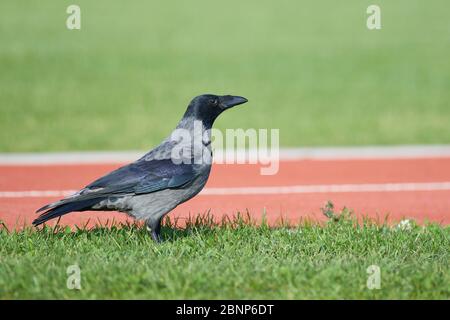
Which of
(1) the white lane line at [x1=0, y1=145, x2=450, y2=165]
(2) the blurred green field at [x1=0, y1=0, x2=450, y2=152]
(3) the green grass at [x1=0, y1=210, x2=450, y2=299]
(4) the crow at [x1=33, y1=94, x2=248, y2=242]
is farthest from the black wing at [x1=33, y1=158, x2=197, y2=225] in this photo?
(2) the blurred green field at [x1=0, y1=0, x2=450, y2=152]

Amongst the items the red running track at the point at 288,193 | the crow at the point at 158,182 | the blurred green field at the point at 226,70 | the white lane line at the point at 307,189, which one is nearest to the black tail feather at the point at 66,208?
the crow at the point at 158,182

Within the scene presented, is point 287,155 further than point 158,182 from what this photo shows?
Yes

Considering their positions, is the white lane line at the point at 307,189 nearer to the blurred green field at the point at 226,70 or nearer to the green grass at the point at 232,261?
the green grass at the point at 232,261

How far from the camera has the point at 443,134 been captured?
562 inches

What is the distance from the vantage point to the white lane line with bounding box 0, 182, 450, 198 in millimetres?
10156

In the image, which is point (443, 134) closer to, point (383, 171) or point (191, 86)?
point (383, 171)

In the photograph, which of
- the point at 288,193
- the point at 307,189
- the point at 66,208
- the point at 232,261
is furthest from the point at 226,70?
the point at 232,261

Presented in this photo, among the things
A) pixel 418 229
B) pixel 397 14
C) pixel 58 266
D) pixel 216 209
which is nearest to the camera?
pixel 58 266

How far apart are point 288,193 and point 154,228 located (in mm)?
3616

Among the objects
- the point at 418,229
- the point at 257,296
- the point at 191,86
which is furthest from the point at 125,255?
the point at 191,86

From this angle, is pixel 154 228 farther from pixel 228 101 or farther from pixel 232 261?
pixel 228 101

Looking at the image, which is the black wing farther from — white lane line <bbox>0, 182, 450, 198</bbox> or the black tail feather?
white lane line <bbox>0, 182, 450, 198</bbox>

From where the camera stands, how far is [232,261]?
20.7 feet
